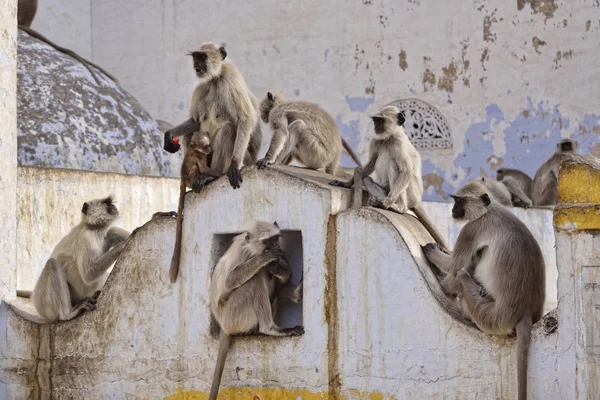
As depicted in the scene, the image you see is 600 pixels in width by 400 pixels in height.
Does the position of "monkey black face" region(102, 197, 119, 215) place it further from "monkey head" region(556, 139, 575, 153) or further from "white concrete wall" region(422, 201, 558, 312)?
"monkey head" region(556, 139, 575, 153)

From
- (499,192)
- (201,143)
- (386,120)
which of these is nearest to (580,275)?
(386,120)

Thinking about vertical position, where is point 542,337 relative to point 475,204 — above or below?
below

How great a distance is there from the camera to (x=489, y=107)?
12109 millimetres

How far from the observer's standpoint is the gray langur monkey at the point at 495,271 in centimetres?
498

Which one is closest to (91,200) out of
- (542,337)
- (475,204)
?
(475,204)

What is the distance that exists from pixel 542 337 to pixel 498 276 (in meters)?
0.39

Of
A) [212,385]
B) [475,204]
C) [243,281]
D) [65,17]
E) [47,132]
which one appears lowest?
[212,385]

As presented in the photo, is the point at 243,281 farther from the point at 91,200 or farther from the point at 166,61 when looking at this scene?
the point at 166,61

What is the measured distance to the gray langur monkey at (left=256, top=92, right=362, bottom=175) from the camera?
670 cm

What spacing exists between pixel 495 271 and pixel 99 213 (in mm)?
2460

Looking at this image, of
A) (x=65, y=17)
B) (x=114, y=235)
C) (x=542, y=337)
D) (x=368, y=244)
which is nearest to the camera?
(x=542, y=337)

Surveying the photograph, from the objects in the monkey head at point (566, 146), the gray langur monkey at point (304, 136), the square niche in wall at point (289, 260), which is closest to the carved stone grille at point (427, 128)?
the monkey head at point (566, 146)

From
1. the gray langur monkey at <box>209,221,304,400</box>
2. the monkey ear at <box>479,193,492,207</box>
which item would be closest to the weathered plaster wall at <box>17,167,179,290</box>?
the gray langur monkey at <box>209,221,304,400</box>

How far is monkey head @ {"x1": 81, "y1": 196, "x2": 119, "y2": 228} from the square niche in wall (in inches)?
42.0
